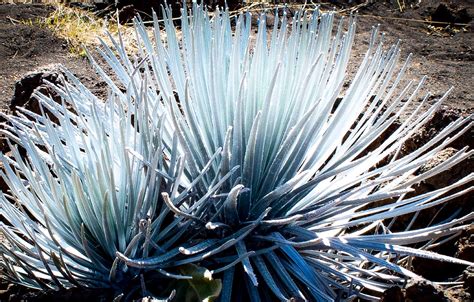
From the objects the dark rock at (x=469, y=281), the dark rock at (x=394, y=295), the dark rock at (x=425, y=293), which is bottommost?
the dark rock at (x=469, y=281)

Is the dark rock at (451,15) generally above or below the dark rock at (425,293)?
below

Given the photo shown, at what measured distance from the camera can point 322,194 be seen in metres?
1.39

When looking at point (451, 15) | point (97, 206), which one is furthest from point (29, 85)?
point (451, 15)

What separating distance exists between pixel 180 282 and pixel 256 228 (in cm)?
20

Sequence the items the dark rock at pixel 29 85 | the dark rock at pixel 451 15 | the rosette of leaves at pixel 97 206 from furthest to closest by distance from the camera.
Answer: the dark rock at pixel 451 15 < the dark rock at pixel 29 85 < the rosette of leaves at pixel 97 206

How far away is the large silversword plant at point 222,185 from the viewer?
47.5 inches

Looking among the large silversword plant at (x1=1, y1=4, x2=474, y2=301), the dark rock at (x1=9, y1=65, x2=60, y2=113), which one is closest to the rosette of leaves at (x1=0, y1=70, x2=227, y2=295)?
the large silversword plant at (x1=1, y1=4, x2=474, y2=301)

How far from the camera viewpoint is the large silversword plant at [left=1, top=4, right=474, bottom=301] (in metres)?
1.21

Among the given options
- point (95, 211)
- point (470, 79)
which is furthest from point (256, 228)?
point (470, 79)

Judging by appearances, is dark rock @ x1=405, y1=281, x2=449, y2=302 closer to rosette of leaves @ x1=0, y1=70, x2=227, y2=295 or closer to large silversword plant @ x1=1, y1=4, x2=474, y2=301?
large silversword plant @ x1=1, y1=4, x2=474, y2=301

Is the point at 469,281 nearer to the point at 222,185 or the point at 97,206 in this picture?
the point at 222,185

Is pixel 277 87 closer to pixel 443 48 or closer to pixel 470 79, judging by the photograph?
pixel 470 79

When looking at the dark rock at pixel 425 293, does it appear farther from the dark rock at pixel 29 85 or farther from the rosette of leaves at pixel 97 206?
the dark rock at pixel 29 85

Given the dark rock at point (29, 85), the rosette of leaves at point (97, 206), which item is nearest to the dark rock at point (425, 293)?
the rosette of leaves at point (97, 206)
